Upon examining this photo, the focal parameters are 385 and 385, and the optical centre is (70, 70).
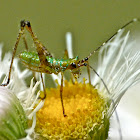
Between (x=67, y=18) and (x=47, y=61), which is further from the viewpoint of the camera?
(x=67, y=18)

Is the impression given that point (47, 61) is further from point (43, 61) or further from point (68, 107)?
point (68, 107)

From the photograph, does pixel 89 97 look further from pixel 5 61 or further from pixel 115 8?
pixel 115 8

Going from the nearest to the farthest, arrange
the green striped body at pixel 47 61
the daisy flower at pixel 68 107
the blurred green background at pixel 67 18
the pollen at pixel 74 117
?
the daisy flower at pixel 68 107
the pollen at pixel 74 117
the green striped body at pixel 47 61
the blurred green background at pixel 67 18

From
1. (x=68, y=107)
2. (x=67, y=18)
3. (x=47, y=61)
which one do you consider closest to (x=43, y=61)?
(x=47, y=61)

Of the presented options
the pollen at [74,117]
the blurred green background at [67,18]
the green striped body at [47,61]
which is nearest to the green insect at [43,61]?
the green striped body at [47,61]

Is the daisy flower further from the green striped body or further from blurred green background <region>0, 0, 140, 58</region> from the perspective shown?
blurred green background <region>0, 0, 140, 58</region>

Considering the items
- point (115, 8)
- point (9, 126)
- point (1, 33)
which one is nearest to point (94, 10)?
point (115, 8)

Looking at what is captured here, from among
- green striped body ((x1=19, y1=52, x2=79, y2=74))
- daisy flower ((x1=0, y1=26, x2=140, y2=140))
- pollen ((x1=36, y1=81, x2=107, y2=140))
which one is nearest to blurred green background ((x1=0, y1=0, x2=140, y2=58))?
green striped body ((x1=19, y1=52, x2=79, y2=74))

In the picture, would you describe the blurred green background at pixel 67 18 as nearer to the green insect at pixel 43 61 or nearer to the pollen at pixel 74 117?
the green insect at pixel 43 61
